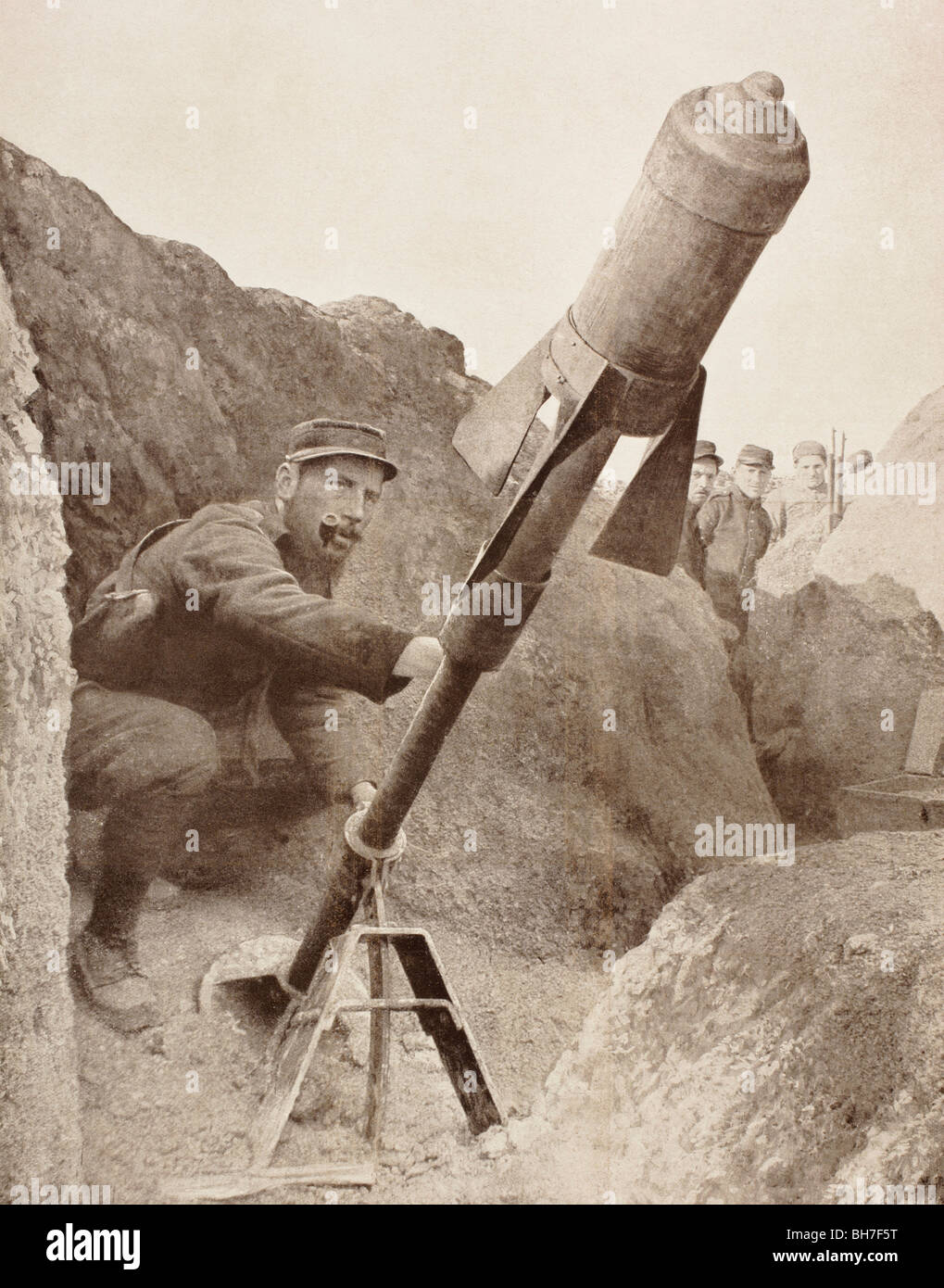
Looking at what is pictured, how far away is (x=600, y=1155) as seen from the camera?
355 cm

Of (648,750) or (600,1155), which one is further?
(648,750)

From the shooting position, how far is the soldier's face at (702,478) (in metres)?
4.92

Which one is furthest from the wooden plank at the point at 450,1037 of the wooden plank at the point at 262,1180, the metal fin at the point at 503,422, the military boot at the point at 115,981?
the metal fin at the point at 503,422

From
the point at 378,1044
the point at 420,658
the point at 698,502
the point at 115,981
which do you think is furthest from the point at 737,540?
the point at 115,981

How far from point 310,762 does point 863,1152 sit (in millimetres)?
2153

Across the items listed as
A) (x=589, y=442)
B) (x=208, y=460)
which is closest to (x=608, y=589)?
(x=589, y=442)

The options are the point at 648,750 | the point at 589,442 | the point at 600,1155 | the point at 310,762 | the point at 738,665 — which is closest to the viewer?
the point at 589,442

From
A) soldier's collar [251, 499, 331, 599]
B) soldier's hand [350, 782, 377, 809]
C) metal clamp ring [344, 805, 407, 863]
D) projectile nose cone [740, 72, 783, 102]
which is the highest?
projectile nose cone [740, 72, 783, 102]

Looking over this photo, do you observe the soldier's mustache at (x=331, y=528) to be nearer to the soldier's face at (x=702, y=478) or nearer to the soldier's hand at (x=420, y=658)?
the soldier's hand at (x=420, y=658)

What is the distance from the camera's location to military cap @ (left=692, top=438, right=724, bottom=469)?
4.78 metres

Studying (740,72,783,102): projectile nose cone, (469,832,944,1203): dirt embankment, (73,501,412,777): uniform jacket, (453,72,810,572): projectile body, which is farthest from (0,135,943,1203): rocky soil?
(740,72,783,102): projectile nose cone

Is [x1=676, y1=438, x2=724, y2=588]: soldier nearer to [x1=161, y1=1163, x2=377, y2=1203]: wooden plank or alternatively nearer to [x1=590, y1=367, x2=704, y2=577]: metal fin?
[x1=590, y1=367, x2=704, y2=577]: metal fin

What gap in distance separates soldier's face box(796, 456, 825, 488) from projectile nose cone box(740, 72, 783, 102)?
2087 millimetres

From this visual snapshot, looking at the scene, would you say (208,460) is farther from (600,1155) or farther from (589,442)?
(600,1155)
